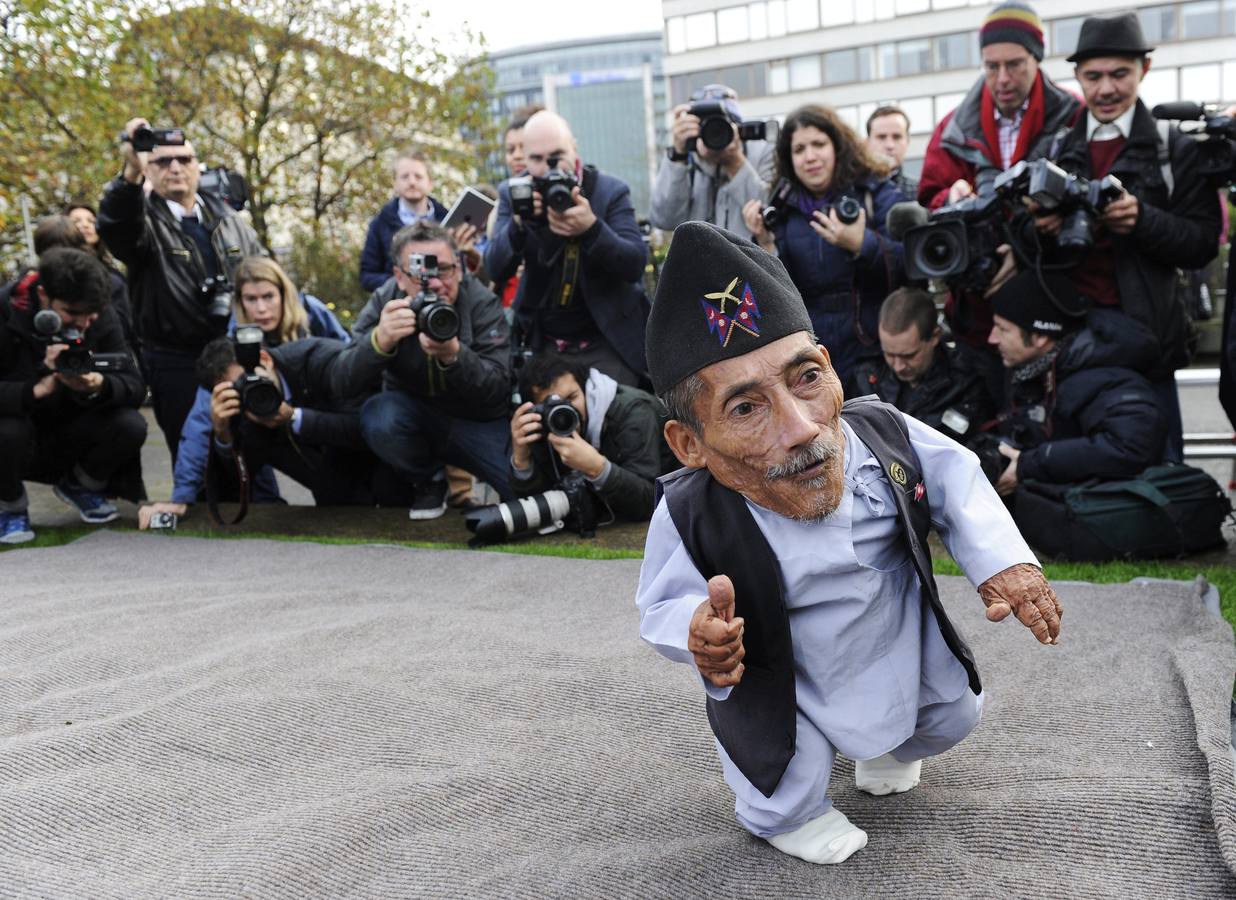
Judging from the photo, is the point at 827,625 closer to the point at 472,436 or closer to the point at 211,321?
the point at 472,436

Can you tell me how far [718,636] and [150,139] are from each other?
176 inches

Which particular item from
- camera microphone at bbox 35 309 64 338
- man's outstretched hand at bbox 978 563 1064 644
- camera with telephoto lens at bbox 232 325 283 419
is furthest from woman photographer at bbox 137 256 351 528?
man's outstretched hand at bbox 978 563 1064 644

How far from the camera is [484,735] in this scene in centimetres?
285

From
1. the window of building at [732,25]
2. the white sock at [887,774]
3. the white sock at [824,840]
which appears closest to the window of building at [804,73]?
the window of building at [732,25]

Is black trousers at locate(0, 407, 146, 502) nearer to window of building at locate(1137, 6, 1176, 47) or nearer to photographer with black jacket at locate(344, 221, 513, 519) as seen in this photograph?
photographer with black jacket at locate(344, 221, 513, 519)

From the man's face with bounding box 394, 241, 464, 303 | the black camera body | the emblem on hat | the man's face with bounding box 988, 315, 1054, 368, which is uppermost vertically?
the black camera body

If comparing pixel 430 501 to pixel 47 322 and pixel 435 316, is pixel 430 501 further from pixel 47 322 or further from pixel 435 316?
pixel 47 322

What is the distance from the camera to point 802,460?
77.3 inches

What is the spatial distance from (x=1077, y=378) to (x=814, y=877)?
2.69 metres

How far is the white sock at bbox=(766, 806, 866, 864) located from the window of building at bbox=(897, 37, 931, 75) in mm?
39010

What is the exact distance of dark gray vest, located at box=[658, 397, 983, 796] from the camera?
2.06 metres

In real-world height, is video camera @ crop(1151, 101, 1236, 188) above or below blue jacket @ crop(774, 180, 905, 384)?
above

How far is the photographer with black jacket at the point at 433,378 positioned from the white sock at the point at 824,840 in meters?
3.19

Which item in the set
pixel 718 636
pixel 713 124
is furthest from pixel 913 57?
pixel 718 636
